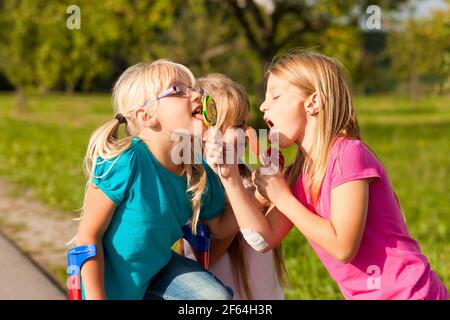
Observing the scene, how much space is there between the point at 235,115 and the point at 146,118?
0.40 meters

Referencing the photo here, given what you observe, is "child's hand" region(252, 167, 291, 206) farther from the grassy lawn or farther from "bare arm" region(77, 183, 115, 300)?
the grassy lawn

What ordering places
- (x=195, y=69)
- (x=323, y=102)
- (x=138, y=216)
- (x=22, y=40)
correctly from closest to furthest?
(x=323, y=102) < (x=138, y=216) < (x=195, y=69) < (x=22, y=40)

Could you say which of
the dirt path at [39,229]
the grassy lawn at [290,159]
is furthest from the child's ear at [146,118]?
the dirt path at [39,229]

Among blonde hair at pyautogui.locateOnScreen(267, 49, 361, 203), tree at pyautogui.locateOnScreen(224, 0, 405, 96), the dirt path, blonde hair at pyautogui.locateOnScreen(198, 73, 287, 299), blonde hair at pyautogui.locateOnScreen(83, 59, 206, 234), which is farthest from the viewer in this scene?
tree at pyautogui.locateOnScreen(224, 0, 405, 96)

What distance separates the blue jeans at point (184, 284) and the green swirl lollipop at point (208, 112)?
643mm

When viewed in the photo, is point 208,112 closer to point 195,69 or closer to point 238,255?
point 238,255

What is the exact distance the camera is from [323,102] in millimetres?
2453

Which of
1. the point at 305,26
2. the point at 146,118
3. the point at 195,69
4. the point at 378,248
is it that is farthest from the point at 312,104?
the point at 195,69

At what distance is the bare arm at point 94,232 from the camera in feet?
8.34

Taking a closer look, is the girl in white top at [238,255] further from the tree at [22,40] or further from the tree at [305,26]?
the tree at [22,40]

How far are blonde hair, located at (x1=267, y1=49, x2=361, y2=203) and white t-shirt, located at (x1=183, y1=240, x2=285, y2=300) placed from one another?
76cm

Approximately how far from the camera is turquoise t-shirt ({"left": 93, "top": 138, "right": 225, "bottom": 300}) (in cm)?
258

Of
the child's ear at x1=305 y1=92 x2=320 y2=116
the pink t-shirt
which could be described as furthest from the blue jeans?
the child's ear at x1=305 y1=92 x2=320 y2=116
